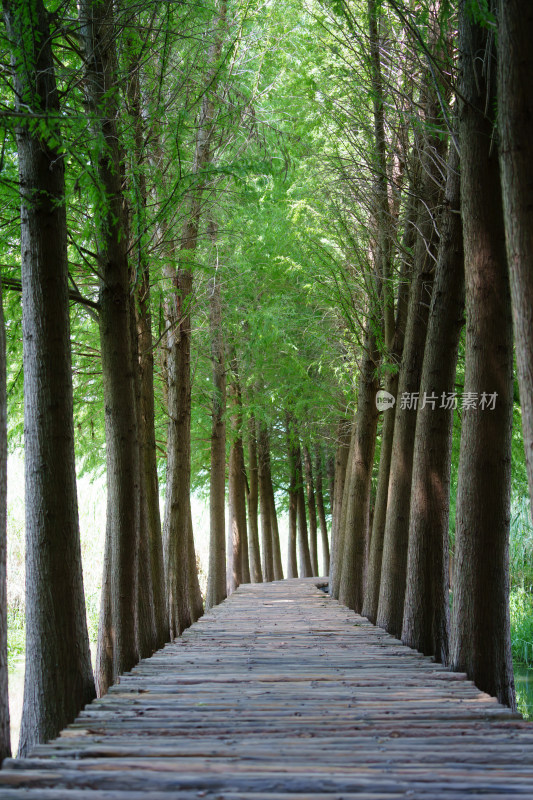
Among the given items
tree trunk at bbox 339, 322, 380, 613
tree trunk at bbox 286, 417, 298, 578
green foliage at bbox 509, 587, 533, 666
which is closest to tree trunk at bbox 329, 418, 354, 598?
tree trunk at bbox 339, 322, 380, 613

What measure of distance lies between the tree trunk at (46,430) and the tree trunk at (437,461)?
3.94 m

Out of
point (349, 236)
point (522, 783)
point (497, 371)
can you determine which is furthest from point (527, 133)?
point (349, 236)

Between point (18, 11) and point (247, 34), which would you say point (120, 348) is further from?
point (247, 34)

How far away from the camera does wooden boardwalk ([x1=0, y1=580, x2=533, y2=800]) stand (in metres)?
3.40

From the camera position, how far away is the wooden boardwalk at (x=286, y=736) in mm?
3400

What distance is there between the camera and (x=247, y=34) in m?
11.0

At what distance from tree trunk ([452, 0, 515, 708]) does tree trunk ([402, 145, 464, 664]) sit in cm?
155

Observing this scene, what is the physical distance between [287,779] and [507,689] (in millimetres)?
3630

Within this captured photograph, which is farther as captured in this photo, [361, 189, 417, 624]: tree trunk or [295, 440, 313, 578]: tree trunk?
[295, 440, 313, 578]: tree trunk

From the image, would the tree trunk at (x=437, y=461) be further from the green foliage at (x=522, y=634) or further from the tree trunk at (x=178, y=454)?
the green foliage at (x=522, y=634)

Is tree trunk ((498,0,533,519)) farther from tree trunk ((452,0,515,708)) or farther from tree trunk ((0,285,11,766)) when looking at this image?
tree trunk ((0,285,11,766))

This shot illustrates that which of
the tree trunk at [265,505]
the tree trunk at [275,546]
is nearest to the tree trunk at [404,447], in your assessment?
the tree trunk at [265,505]

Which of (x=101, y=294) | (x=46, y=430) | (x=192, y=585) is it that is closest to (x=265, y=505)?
(x=192, y=585)

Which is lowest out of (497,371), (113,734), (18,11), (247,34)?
(113,734)
